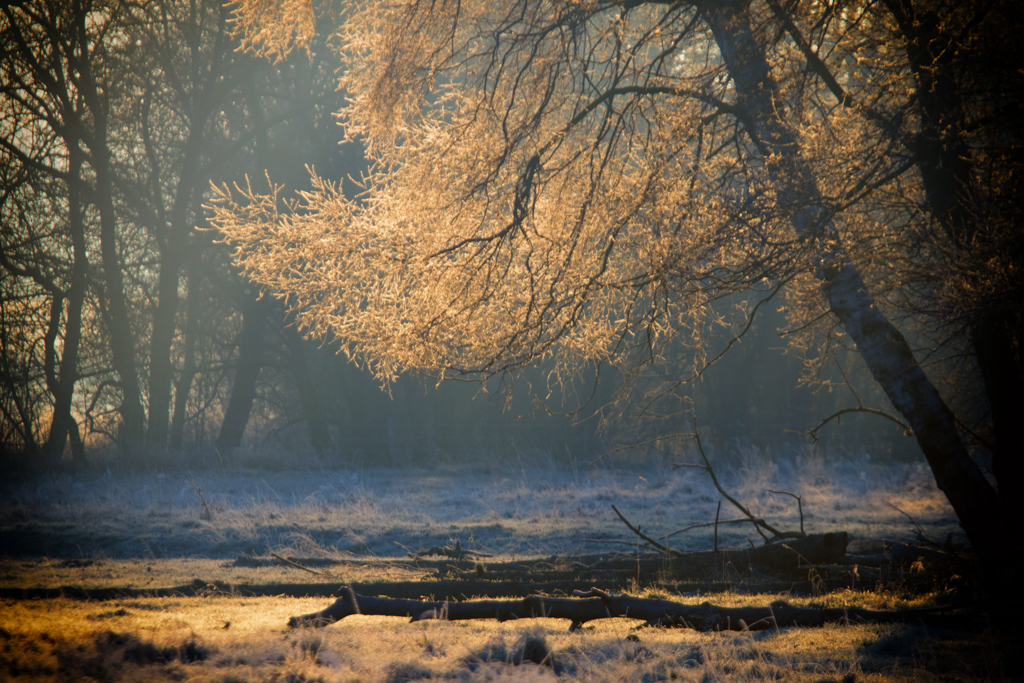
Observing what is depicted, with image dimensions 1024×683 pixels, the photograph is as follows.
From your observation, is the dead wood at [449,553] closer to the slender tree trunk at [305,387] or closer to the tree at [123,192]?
the tree at [123,192]

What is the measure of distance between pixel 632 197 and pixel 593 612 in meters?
→ 3.56

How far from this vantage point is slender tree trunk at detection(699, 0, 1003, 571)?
5.17 metres

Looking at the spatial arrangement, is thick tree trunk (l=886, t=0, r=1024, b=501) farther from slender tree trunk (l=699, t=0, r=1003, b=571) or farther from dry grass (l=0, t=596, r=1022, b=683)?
dry grass (l=0, t=596, r=1022, b=683)

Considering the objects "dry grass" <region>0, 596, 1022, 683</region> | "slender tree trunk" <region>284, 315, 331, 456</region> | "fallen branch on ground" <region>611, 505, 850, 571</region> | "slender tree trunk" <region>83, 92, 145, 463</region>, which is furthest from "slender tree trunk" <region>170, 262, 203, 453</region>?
"fallen branch on ground" <region>611, 505, 850, 571</region>

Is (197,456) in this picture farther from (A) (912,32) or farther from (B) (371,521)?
(A) (912,32)

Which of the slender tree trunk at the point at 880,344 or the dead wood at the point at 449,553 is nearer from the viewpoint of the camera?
the slender tree trunk at the point at 880,344

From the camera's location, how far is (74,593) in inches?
181

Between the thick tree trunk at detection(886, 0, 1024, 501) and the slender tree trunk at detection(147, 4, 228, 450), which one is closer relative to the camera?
the thick tree trunk at detection(886, 0, 1024, 501)

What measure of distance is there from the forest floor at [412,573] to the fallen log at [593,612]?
0.09 metres

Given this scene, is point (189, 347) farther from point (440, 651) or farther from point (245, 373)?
point (440, 651)

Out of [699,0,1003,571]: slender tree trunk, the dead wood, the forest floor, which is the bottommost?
the dead wood

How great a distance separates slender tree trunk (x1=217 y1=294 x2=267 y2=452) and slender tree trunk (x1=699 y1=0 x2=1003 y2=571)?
15251 millimetres

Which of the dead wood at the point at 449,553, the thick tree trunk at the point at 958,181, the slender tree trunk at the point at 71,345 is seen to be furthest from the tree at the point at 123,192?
the thick tree trunk at the point at 958,181

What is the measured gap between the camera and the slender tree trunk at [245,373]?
1720cm
